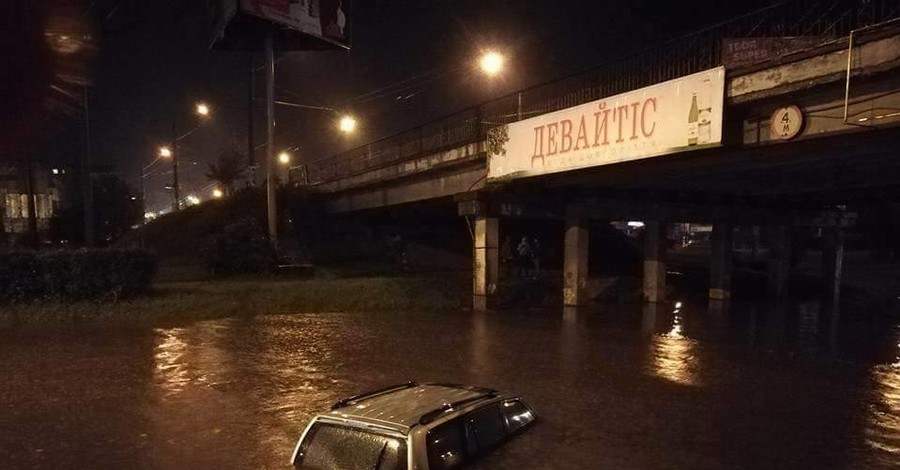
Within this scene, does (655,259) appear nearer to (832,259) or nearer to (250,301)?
(832,259)

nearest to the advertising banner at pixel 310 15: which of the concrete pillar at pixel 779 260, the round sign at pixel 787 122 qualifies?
the round sign at pixel 787 122

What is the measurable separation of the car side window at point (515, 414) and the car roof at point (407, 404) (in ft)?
0.56

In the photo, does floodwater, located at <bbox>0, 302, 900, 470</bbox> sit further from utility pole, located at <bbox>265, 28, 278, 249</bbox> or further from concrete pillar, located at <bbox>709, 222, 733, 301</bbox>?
utility pole, located at <bbox>265, 28, 278, 249</bbox>

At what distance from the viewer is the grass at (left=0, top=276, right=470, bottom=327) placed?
1479 cm

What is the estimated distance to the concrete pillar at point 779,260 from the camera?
26.1 meters

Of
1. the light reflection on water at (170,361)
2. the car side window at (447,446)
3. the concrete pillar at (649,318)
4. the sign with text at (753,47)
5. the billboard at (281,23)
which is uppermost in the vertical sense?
the billboard at (281,23)

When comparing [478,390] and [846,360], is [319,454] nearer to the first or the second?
[478,390]

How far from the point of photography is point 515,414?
19.1 feet

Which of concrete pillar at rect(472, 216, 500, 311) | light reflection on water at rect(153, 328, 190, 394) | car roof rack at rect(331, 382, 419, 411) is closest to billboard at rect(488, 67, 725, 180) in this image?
concrete pillar at rect(472, 216, 500, 311)

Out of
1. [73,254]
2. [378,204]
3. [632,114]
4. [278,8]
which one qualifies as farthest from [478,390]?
[278,8]

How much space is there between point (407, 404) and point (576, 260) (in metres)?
15.9

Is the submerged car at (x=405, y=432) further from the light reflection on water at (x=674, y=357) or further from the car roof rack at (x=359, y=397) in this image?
the light reflection on water at (x=674, y=357)

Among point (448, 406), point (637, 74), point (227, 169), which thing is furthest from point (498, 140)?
point (227, 169)

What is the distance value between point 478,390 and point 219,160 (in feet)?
141
